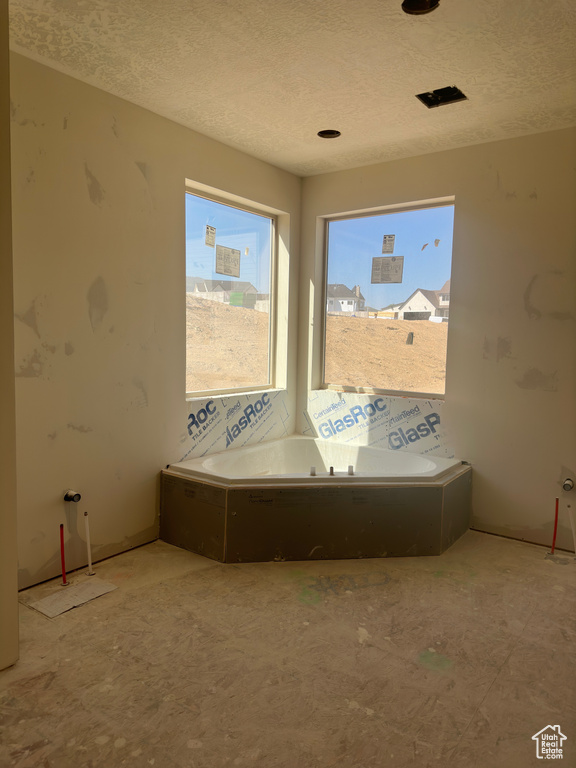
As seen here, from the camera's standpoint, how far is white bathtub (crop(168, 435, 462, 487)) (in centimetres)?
282

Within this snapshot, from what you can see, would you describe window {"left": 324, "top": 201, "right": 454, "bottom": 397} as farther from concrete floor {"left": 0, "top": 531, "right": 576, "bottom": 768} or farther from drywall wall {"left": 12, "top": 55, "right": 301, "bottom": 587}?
concrete floor {"left": 0, "top": 531, "right": 576, "bottom": 768}

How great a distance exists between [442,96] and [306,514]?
2.19 meters

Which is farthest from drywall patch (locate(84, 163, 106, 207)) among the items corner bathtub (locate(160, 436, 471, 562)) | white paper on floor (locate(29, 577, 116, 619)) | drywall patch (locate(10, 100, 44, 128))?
white paper on floor (locate(29, 577, 116, 619))

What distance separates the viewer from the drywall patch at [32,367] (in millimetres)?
2361

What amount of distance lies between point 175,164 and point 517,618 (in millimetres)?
2851

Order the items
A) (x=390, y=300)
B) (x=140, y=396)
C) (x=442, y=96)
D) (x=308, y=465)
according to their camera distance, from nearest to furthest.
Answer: (x=442, y=96) < (x=140, y=396) < (x=390, y=300) < (x=308, y=465)

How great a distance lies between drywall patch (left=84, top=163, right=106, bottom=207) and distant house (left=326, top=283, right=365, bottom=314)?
6.22ft

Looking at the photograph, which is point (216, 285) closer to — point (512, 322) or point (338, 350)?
point (338, 350)

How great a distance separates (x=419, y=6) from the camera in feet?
6.17

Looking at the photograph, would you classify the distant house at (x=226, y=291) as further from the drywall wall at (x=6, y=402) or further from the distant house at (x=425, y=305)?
the drywall wall at (x=6, y=402)

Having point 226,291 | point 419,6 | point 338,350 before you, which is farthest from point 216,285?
point 419,6

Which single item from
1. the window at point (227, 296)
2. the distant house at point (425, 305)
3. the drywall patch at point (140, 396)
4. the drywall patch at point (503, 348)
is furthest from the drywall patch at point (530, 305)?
the drywall patch at point (140, 396)

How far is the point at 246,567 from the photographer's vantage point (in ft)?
8.91

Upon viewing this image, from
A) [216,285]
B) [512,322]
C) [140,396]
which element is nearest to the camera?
[140,396]
